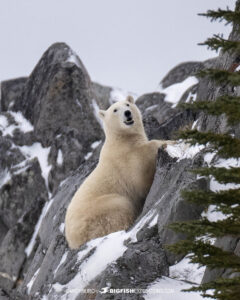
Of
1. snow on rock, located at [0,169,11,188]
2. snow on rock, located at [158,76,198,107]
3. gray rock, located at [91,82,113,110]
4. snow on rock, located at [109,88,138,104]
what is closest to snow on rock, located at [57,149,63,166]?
snow on rock, located at [0,169,11,188]

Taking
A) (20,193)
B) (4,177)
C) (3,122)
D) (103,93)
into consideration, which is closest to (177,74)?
(103,93)

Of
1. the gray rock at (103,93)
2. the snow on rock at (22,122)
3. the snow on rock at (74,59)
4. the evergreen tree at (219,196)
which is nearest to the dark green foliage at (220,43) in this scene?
the evergreen tree at (219,196)

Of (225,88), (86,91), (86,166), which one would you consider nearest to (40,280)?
(86,166)

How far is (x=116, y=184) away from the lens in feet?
35.4

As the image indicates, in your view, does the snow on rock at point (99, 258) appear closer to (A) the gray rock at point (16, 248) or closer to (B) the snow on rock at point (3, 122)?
(A) the gray rock at point (16, 248)

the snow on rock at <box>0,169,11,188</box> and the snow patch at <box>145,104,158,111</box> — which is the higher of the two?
the snow patch at <box>145,104,158,111</box>

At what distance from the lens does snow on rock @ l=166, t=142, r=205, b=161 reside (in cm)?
947

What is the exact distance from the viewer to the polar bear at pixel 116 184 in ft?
33.1

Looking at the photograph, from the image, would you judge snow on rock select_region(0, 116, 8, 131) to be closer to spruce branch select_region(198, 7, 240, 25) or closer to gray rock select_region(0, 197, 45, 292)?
gray rock select_region(0, 197, 45, 292)

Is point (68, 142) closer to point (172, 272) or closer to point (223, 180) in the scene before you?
point (172, 272)

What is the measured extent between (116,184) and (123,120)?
1.59 m

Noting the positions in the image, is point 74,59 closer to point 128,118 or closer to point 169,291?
point 128,118

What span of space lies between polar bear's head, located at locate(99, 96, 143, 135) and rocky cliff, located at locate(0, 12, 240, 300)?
1367 mm

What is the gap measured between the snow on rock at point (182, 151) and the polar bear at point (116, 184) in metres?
0.32
